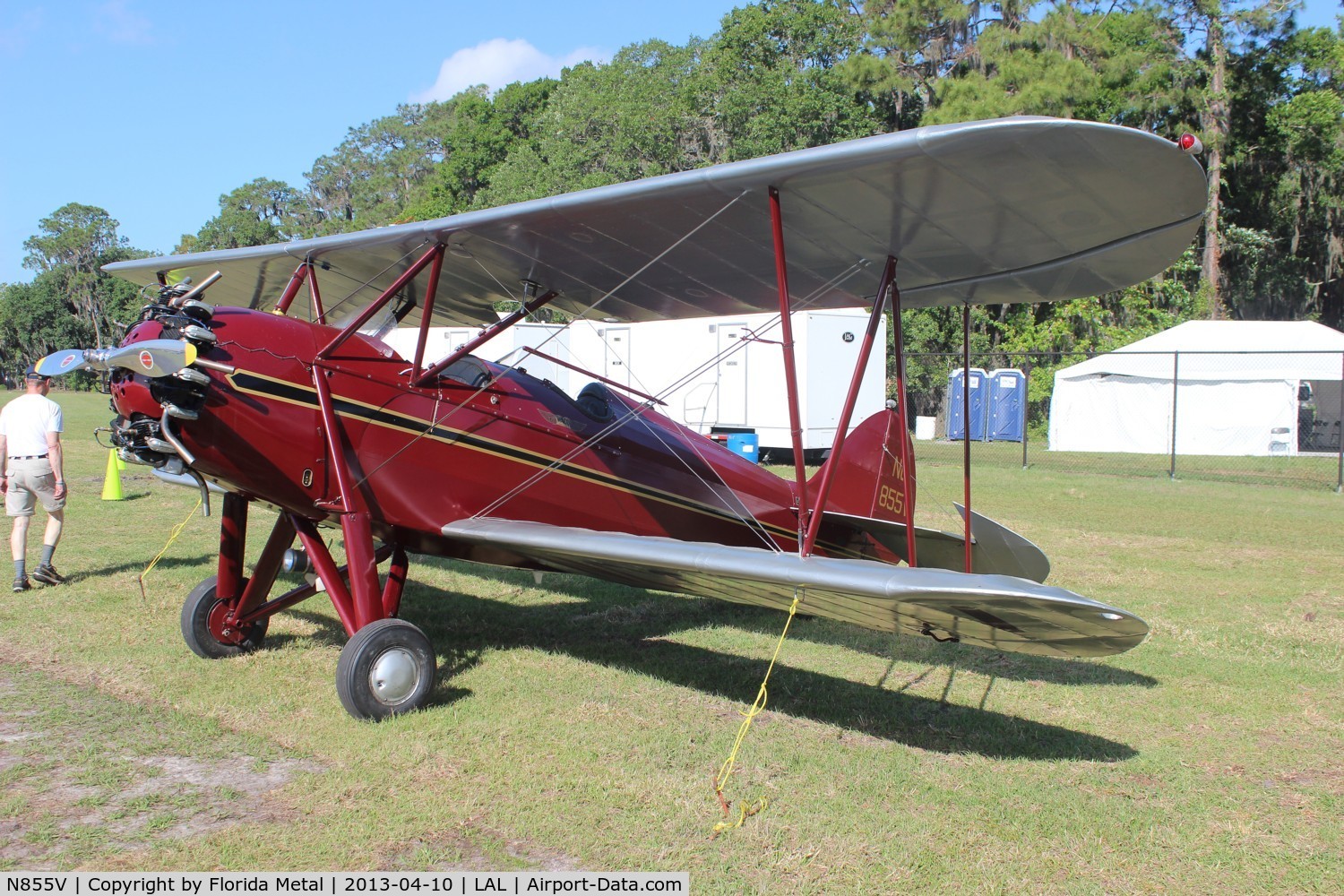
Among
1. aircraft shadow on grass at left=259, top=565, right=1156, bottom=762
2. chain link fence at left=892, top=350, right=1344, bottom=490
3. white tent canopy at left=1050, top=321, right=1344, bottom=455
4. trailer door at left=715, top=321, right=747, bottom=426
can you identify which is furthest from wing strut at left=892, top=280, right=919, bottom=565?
white tent canopy at left=1050, top=321, right=1344, bottom=455

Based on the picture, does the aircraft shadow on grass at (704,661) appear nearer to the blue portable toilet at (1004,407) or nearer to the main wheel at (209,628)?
the main wheel at (209,628)

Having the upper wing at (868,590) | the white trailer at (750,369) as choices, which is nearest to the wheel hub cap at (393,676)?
the upper wing at (868,590)

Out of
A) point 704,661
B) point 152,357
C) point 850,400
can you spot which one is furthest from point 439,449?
point 850,400

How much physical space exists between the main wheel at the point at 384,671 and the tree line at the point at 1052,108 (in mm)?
24198

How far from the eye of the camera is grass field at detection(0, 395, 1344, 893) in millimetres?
3479

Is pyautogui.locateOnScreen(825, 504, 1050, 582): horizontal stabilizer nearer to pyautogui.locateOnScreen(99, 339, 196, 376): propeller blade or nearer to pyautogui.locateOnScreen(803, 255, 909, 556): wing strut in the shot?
pyautogui.locateOnScreen(803, 255, 909, 556): wing strut

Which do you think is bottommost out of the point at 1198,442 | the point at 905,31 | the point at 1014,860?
the point at 1014,860

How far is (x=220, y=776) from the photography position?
4.09m

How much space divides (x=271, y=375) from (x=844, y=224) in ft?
10.1

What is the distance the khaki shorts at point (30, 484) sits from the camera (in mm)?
7582

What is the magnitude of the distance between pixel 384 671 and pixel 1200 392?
2261cm

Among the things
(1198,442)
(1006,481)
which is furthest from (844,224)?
(1198,442)

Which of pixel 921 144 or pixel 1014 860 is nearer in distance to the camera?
pixel 1014 860

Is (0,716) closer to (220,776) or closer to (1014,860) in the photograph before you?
(220,776)
